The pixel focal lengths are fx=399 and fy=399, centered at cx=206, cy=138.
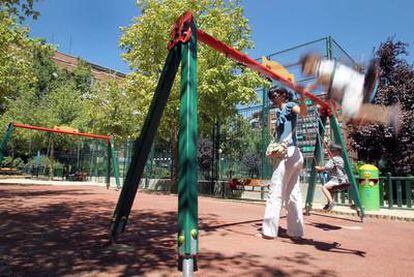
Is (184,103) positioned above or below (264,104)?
below

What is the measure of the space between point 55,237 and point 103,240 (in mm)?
681

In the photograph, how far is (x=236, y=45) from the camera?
1579 cm

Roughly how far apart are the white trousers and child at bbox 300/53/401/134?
0.90 metres

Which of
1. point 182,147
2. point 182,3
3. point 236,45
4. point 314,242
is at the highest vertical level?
point 182,3

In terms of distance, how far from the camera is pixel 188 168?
136 inches

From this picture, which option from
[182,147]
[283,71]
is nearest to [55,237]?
[182,147]

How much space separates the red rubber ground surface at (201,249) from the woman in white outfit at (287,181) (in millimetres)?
215

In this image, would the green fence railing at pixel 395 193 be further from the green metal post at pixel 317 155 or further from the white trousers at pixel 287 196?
the white trousers at pixel 287 196

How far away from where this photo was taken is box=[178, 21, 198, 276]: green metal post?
317 centimetres

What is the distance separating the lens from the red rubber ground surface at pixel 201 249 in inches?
143

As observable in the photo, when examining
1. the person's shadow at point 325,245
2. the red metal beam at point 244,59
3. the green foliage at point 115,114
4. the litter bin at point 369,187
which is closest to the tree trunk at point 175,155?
the litter bin at point 369,187

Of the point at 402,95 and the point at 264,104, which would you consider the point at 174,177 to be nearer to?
the point at 264,104

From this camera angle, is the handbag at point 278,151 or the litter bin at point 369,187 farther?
the litter bin at point 369,187

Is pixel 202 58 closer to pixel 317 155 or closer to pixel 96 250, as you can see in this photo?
pixel 317 155
